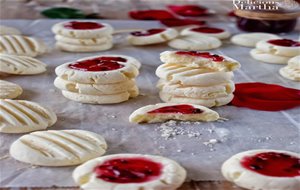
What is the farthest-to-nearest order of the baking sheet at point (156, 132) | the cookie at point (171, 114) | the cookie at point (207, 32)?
the cookie at point (207, 32) → the cookie at point (171, 114) → the baking sheet at point (156, 132)

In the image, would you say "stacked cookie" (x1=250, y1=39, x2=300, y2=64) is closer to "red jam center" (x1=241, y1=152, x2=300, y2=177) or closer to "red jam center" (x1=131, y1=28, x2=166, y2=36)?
"red jam center" (x1=131, y1=28, x2=166, y2=36)

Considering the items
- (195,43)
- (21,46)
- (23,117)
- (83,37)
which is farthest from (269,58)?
(23,117)

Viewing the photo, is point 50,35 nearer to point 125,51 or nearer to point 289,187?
point 125,51

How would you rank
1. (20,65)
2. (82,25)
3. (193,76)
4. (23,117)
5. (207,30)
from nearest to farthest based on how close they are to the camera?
(23,117) < (193,76) < (20,65) < (82,25) < (207,30)

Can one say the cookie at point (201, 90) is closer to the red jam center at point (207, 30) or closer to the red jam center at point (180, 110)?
the red jam center at point (180, 110)

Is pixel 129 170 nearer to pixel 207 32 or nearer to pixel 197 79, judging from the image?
pixel 197 79

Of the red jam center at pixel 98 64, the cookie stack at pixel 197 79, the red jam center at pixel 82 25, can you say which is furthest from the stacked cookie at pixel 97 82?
the red jam center at pixel 82 25
